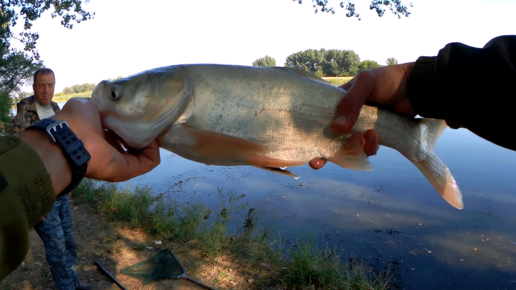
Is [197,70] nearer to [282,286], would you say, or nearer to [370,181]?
[282,286]

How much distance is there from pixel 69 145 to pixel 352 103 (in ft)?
5.60

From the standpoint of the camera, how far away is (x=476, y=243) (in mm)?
7258

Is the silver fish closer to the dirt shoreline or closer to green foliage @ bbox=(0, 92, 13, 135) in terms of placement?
the dirt shoreline

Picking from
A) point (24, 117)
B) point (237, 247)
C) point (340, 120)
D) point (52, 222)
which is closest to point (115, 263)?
point (52, 222)

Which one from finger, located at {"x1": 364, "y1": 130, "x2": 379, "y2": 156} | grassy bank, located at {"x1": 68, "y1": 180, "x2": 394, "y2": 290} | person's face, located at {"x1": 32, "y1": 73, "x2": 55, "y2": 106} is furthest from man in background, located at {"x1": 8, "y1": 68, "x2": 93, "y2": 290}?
finger, located at {"x1": 364, "y1": 130, "x2": 379, "y2": 156}

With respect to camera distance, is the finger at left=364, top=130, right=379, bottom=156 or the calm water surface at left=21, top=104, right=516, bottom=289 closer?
the finger at left=364, top=130, right=379, bottom=156

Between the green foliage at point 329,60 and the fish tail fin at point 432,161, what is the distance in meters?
29.0

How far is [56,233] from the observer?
12.8 feet

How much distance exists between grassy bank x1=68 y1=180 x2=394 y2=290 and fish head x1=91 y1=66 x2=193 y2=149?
3.59m

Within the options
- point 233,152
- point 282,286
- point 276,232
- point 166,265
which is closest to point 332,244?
point 276,232

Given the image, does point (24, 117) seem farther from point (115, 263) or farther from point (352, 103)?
point (352, 103)

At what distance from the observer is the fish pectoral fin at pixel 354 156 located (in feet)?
8.05

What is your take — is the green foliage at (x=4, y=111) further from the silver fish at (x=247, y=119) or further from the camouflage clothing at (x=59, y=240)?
the silver fish at (x=247, y=119)

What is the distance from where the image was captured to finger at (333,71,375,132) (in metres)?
2.31
